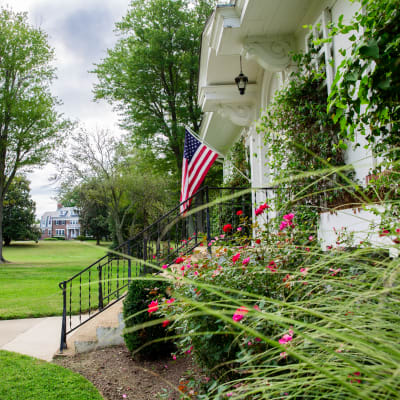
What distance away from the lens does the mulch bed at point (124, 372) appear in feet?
11.7

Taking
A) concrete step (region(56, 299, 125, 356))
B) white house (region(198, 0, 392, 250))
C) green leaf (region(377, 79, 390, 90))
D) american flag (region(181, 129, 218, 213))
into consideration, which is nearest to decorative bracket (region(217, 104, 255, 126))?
white house (region(198, 0, 392, 250))

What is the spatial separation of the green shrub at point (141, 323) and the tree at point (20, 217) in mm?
34326

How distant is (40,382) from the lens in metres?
3.71

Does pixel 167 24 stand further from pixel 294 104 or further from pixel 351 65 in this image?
pixel 351 65

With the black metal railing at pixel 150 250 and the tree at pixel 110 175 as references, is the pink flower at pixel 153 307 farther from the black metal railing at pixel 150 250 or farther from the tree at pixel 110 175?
the tree at pixel 110 175

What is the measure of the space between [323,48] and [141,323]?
3.82 metres

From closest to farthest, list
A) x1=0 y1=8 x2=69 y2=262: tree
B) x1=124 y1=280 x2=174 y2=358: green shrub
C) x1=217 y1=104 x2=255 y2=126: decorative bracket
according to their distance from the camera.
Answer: x1=124 y1=280 x2=174 y2=358: green shrub, x1=217 y1=104 x2=255 y2=126: decorative bracket, x1=0 y1=8 x2=69 y2=262: tree

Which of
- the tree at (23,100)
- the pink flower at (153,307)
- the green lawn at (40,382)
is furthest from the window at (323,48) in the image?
the tree at (23,100)

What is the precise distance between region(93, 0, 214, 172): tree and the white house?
8744 millimetres

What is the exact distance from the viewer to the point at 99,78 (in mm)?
17375

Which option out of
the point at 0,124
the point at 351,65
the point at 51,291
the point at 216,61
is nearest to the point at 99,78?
the point at 0,124

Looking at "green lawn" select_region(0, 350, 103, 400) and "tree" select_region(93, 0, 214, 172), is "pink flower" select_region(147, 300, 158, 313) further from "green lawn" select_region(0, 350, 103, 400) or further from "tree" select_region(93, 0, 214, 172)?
"tree" select_region(93, 0, 214, 172)

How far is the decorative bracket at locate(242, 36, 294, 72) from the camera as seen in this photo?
14.9 feet

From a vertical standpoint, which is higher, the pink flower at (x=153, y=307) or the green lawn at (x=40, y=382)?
the pink flower at (x=153, y=307)
